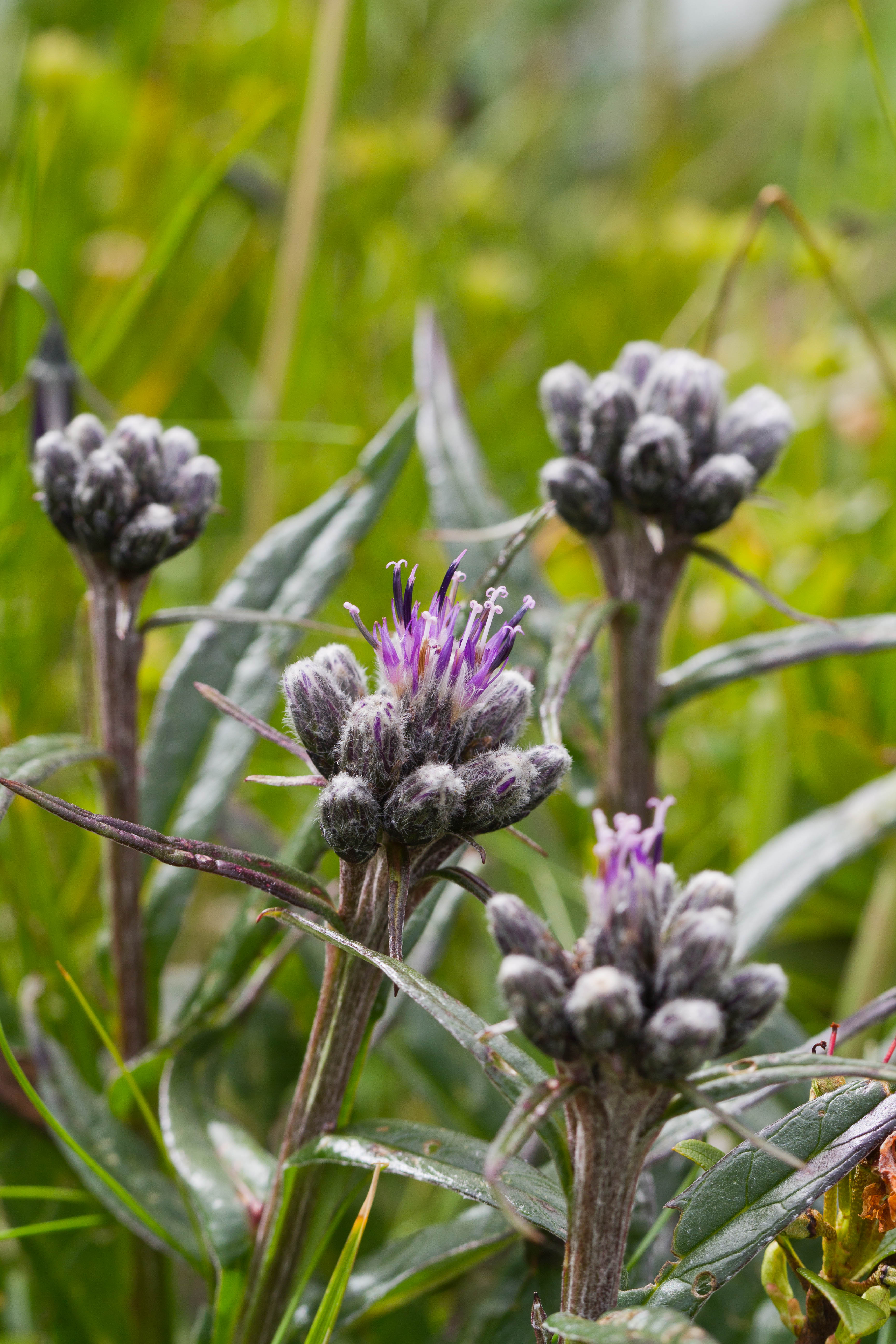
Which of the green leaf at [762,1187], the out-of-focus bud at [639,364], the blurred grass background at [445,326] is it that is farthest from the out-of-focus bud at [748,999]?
the out-of-focus bud at [639,364]

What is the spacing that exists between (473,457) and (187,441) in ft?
1.28

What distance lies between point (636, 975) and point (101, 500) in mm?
575

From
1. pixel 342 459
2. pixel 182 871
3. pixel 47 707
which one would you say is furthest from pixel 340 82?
pixel 182 871

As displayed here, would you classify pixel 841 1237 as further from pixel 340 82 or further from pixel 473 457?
pixel 340 82

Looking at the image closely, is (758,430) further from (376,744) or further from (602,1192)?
(602,1192)

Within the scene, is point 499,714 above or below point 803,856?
above

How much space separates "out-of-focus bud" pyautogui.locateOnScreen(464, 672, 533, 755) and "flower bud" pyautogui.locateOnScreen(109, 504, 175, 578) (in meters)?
0.34

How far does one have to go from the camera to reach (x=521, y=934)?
62cm

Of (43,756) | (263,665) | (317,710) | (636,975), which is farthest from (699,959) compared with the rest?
(263,665)

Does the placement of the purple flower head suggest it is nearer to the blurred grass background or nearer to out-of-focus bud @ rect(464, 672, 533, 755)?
out-of-focus bud @ rect(464, 672, 533, 755)

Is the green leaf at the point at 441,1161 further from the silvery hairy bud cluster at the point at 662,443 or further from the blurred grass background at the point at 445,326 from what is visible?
the silvery hairy bud cluster at the point at 662,443

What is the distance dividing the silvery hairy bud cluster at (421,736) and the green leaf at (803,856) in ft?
1.60

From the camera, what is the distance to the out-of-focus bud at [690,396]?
107 cm

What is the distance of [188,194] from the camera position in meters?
1.42
